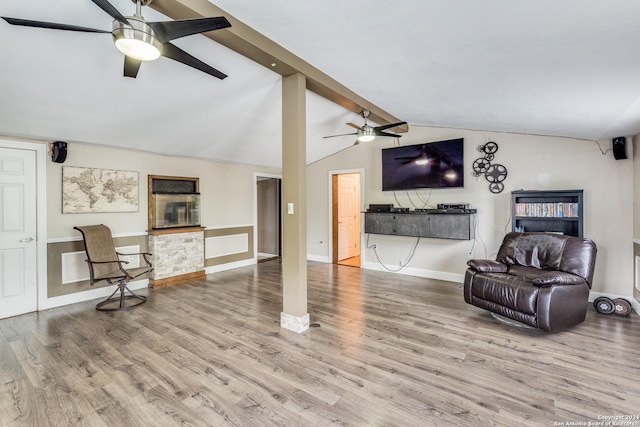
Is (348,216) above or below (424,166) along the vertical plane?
below

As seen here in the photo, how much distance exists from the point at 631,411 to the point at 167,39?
3679mm

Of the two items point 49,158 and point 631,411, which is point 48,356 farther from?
point 631,411

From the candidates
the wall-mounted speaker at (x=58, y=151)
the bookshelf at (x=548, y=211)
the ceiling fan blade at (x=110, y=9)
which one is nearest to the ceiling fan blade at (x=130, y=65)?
the ceiling fan blade at (x=110, y=9)

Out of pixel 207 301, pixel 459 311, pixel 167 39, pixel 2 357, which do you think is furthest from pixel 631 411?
pixel 2 357

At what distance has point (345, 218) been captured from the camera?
A: 7.00 metres

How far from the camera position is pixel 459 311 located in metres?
3.70

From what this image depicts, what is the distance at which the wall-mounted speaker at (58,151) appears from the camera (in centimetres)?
389

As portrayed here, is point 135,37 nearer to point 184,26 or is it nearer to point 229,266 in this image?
point 184,26

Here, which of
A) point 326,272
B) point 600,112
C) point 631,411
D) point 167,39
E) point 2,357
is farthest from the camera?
point 326,272

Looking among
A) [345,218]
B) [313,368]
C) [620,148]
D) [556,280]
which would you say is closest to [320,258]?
[345,218]

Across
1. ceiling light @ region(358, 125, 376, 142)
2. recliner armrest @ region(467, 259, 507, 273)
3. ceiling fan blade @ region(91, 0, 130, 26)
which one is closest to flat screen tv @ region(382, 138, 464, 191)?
ceiling light @ region(358, 125, 376, 142)

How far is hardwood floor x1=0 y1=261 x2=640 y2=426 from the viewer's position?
194cm

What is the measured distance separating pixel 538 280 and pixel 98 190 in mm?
5651

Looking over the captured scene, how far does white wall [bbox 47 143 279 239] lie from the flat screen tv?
2.79 meters
